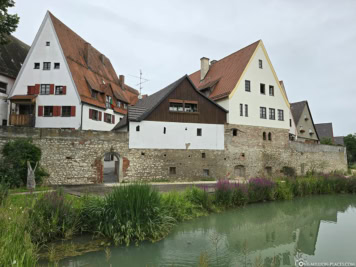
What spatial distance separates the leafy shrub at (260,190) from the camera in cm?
1410

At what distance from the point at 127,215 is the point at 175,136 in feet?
38.4

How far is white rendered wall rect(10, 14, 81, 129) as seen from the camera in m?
22.8

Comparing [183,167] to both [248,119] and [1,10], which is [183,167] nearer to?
[248,119]

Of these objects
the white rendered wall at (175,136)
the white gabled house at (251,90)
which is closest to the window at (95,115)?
the white rendered wall at (175,136)

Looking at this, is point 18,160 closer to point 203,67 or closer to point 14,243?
point 14,243

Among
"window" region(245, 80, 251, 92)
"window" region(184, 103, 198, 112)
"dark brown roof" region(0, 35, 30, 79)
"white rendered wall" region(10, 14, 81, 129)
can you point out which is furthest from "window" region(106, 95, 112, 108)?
"window" region(245, 80, 251, 92)

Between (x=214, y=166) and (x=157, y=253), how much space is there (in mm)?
13528

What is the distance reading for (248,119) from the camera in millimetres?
22234

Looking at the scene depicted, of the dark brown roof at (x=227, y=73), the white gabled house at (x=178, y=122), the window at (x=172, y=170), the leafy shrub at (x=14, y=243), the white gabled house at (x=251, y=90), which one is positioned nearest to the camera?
the leafy shrub at (x=14, y=243)

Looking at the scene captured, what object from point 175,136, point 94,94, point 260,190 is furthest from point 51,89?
point 260,190

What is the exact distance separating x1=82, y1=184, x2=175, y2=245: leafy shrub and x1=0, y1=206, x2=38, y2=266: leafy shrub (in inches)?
81.1

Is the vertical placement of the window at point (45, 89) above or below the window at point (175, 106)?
above

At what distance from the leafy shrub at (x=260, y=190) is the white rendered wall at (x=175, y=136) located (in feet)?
20.6

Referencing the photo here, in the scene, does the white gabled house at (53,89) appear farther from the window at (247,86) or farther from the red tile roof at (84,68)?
the window at (247,86)
